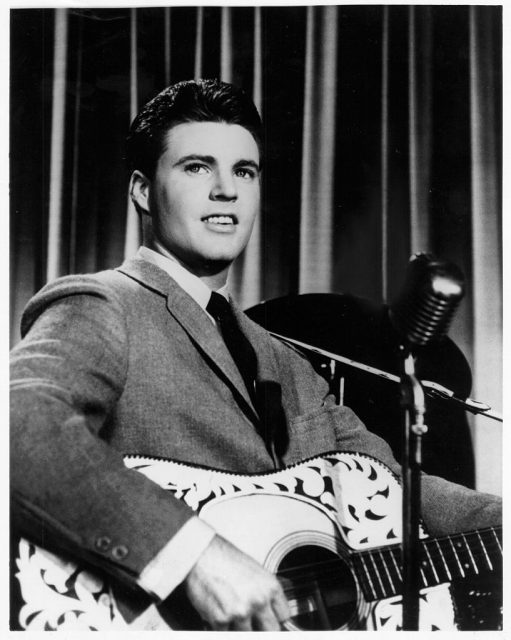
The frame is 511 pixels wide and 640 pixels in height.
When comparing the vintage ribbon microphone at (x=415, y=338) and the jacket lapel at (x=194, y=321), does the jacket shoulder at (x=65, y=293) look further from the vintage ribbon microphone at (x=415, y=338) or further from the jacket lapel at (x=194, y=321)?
the vintage ribbon microphone at (x=415, y=338)

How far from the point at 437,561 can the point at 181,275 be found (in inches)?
33.1

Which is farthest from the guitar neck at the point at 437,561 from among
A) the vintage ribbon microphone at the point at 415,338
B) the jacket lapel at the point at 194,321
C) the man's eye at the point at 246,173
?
the man's eye at the point at 246,173

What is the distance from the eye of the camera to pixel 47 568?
112 cm

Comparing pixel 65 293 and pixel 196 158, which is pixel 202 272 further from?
pixel 65 293

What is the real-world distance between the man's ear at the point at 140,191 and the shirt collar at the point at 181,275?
0.12m

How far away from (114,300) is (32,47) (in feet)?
2.33

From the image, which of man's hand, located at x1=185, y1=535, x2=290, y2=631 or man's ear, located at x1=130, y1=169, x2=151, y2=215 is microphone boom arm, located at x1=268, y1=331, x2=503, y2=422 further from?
man's hand, located at x1=185, y1=535, x2=290, y2=631

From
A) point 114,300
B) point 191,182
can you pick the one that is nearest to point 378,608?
point 114,300

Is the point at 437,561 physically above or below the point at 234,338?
below

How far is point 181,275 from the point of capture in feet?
5.04

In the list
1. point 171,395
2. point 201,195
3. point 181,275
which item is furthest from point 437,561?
point 201,195

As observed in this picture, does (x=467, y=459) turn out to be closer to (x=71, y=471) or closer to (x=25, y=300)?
(x=71, y=471)

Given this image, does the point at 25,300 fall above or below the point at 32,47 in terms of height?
below
